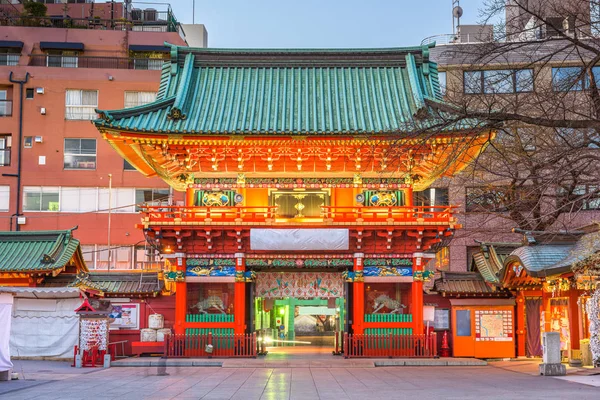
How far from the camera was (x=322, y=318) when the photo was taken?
54062mm

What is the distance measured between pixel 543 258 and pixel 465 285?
6.10 m

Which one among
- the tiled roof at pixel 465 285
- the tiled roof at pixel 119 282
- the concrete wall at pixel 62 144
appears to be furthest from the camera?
the concrete wall at pixel 62 144

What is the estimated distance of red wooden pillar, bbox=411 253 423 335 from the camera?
3253 centimetres

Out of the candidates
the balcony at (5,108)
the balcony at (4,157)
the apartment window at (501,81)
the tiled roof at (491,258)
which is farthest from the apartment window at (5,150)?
the tiled roof at (491,258)

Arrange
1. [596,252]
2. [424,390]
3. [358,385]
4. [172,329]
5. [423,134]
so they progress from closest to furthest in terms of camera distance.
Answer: [423,134] → [424,390] → [358,385] → [596,252] → [172,329]

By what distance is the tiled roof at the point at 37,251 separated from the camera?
34156 millimetres

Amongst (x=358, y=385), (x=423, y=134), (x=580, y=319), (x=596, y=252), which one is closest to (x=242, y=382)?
(x=358, y=385)

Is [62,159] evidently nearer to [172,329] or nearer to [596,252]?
[172,329]

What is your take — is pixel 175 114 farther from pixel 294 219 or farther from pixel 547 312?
pixel 547 312

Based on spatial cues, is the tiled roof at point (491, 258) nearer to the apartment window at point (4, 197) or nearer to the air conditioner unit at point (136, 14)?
the apartment window at point (4, 197)

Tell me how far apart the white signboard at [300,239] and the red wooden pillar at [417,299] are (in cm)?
325

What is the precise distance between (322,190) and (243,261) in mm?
4535

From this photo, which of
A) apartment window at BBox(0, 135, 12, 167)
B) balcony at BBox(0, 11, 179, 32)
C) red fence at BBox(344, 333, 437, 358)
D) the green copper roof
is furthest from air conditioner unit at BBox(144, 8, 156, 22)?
red fence at BBox(344, 333, 437, 358)

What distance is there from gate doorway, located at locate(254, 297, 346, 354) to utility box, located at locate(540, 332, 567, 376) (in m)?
10.5
